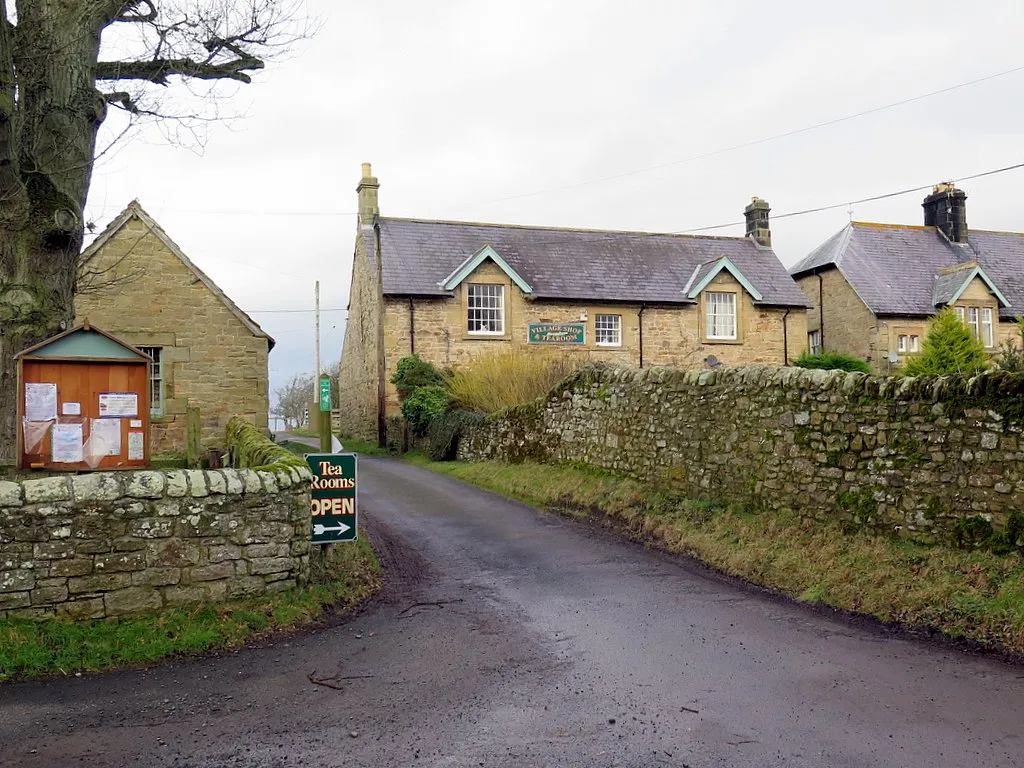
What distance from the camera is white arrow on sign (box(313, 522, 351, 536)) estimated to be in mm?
8430

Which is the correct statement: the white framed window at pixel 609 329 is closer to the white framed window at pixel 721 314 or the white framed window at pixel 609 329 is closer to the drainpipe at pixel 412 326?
the white framed window at pixel 721 314

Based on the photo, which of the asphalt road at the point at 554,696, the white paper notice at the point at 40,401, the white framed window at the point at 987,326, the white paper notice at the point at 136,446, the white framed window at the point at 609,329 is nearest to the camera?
the asphalt road at the point at 554,696

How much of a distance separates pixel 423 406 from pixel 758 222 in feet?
65.0

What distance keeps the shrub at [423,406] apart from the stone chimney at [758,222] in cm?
1824

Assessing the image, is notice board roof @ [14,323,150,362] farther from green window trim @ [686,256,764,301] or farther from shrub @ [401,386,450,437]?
green window trim @ [686,256,764,301]

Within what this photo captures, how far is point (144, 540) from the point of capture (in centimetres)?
697

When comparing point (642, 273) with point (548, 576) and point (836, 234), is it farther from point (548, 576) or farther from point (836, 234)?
point (548, 576)

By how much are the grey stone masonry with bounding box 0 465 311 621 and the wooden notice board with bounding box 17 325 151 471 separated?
2964mm

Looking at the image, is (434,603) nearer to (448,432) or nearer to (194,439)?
(194,439)

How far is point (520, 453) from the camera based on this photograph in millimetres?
18703

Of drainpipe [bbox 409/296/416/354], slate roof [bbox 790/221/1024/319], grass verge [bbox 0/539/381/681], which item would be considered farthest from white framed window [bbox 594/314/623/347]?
grass verge [bbox 0/539/381/681]

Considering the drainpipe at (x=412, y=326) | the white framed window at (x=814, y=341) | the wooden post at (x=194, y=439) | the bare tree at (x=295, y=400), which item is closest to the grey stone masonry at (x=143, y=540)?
the wooden post at (x=194, y=439)

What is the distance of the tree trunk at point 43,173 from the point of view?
902 centimetres

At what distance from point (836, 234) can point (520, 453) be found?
84.5ft
